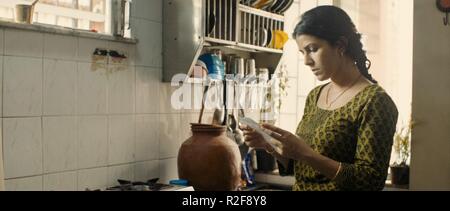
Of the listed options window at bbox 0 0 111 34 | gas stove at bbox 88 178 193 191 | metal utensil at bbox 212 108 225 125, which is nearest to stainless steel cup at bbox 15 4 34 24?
window at bbox 0 0 111 34

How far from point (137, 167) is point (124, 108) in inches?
7.0

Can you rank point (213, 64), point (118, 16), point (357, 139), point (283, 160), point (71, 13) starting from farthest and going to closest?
point (213, 64) → point (118, 16) → point (71, 13) → point (283, 160) → point (357, 139)

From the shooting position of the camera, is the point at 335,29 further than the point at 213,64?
No

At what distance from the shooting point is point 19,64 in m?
1.07

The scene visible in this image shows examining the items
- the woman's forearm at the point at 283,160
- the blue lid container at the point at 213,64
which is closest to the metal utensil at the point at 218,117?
the blue lid container at the point at 213,64

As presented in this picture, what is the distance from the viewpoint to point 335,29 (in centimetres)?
78

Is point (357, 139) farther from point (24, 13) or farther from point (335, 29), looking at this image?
point (24, 13)

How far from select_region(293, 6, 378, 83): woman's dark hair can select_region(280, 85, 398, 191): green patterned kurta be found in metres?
0.06

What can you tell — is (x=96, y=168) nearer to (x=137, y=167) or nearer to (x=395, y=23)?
(x=137, y=167)

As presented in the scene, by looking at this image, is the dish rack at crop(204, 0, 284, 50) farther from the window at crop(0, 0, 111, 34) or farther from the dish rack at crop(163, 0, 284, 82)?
the window at crop(0, 0, 111, 34)

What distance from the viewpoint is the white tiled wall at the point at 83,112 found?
107 centimetres

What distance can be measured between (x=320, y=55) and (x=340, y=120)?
0.36 feet

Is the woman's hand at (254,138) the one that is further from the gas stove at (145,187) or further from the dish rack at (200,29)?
the dish rack at (200,29)

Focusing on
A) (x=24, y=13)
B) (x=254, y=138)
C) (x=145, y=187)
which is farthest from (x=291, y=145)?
(x=24, y=13)
